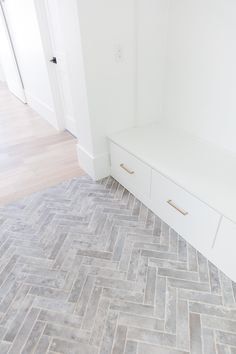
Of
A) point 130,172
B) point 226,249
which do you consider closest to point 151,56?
point 130,172

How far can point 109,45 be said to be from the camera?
204 cm

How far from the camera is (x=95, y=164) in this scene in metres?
2.47

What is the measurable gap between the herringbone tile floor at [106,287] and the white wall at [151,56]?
997 mm

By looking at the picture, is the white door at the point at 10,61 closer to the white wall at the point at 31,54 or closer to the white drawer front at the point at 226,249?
the white wall at the point at 31,54

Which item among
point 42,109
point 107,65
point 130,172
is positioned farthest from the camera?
point 42,109

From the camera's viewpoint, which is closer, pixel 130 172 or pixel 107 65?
pixel 107 65

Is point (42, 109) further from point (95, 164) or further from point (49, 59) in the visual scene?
point (95, 164)

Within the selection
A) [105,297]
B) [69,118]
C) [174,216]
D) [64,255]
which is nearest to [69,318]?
[105,297]

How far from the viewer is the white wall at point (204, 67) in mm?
1770

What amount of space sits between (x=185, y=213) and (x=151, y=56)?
57.2 inches

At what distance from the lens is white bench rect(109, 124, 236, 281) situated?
1542 millimetres

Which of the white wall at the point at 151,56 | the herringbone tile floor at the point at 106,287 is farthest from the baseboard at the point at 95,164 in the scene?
the white wall at the point at 151,56

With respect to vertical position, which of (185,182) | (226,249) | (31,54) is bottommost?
(226,249)

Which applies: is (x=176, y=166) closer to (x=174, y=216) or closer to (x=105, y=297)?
(x=174, y=216)
